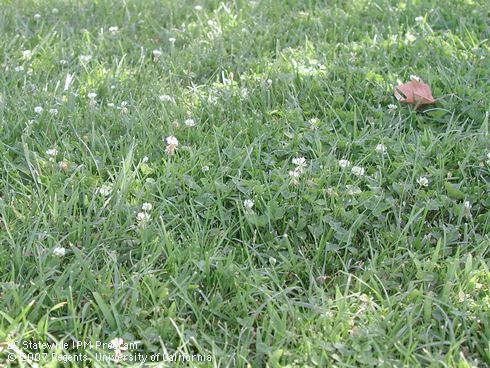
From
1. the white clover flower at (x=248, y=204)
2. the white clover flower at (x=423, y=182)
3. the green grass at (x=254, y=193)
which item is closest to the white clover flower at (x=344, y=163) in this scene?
the green grass at (x=254, y=193)

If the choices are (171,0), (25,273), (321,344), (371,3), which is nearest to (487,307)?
(321,344)

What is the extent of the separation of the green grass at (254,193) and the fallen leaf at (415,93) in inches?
2.0

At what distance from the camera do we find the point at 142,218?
8.02ft

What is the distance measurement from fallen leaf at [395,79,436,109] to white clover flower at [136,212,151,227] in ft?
4.42

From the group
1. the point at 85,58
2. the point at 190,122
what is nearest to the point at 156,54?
the point at 85,58

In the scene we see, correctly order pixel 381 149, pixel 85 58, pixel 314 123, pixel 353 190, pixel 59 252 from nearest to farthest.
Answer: pixel 59 252
pixel 353 190
pixel 381 149
pixel 314 123
pixel 85 58

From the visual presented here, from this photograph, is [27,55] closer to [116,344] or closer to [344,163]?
[344,163]

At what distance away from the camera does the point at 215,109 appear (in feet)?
10.3

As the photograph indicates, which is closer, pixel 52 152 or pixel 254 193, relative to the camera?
pixel 254 193

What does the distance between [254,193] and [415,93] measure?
99 cm

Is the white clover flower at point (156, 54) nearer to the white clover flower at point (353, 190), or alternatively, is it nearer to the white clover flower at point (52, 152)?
the white clover flower at point (52, 152)

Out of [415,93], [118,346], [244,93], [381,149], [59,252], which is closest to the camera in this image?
[118,346]

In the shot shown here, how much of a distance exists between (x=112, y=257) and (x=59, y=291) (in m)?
0.21

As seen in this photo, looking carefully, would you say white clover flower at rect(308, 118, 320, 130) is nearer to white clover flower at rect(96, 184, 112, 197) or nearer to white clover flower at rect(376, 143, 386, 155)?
white clover flower at rect(376, 143, 386, 155)
